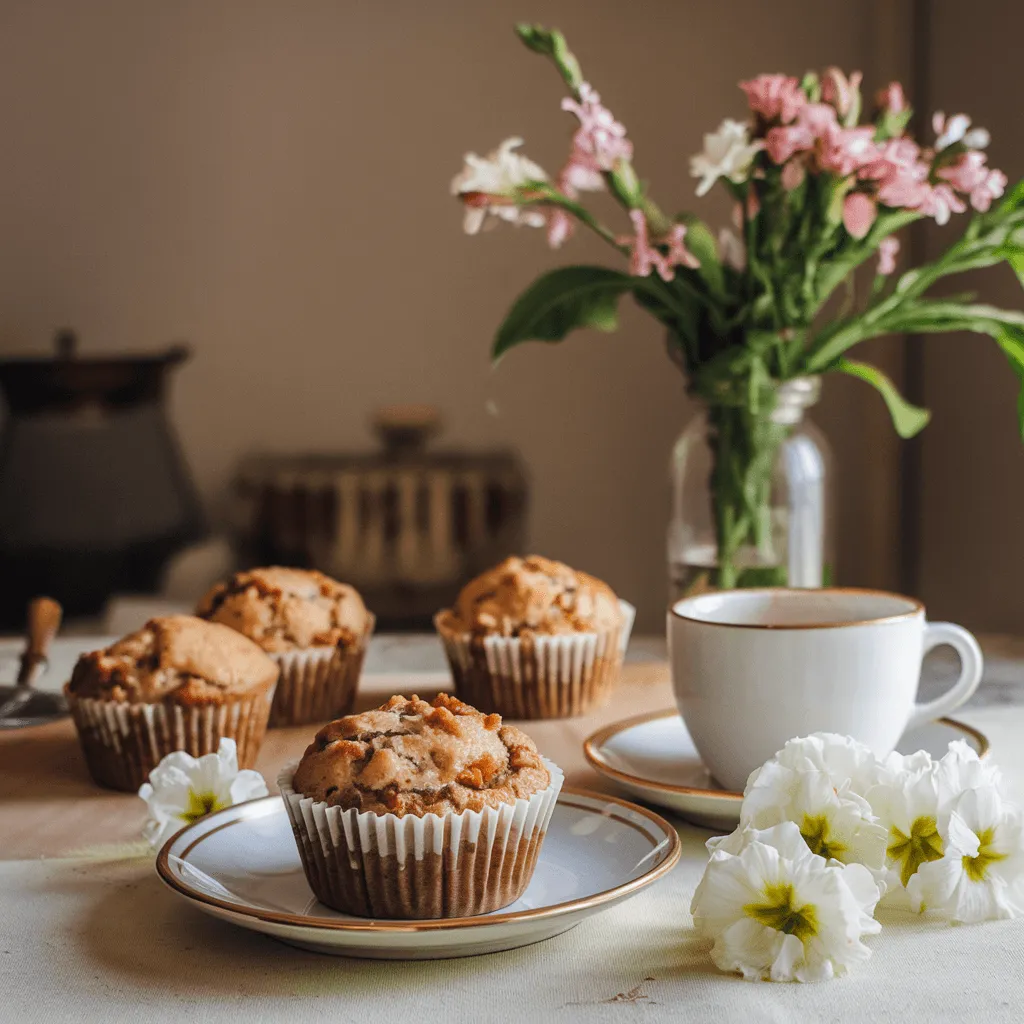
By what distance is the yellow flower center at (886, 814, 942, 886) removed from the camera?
75 cm

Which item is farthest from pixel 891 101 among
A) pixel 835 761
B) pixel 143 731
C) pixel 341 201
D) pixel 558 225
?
pixel 341 201

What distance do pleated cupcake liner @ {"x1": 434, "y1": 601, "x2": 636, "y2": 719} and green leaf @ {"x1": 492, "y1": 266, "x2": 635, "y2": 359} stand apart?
326mm

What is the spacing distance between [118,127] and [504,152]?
11.8 feet

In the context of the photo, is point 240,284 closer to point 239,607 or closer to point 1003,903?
point 239,607

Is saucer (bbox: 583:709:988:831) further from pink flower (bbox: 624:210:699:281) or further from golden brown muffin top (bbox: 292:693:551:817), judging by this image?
pink flower (bbox: 624:210:699:281)

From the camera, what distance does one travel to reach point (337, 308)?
463 centimetres

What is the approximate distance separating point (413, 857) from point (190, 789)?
23cm

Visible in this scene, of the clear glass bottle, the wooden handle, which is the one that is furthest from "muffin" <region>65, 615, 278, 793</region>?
the clear glass bottle

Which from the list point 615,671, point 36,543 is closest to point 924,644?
point 615,671

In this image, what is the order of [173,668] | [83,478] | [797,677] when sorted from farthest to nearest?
[83,478] < [173,668] < [797,677]

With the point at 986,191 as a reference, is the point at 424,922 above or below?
below

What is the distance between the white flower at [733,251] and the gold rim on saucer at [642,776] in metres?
0.46

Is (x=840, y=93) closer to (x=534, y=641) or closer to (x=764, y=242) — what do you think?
(x=764, y=242)

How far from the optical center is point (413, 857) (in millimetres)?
744
